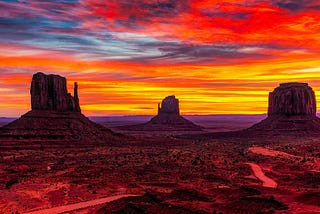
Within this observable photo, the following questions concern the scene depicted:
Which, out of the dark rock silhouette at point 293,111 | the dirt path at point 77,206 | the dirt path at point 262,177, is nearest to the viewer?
the dirt path at point 77,206

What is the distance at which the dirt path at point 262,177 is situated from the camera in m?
43.8

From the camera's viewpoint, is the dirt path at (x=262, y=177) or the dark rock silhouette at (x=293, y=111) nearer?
the dirt path at (x=262, y=177)

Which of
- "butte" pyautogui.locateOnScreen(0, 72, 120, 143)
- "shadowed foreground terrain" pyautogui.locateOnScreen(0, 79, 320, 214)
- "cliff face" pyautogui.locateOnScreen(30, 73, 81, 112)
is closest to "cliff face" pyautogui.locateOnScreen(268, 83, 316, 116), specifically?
"shadowed foreground terrain" pyautogui.locateOnScreen(0, 79, 320, 214)

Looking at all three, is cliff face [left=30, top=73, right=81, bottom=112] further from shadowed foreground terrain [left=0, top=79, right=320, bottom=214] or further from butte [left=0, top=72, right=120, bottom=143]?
shadowed foreground terrain [left=0, top=79, right=320, bottom=214]

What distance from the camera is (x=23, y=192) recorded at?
40812 mm

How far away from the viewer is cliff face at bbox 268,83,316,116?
469 feet

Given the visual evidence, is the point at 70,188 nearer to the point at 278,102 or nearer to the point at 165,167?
the point at 165,167

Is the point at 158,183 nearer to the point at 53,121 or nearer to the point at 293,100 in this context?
the point at 53,121

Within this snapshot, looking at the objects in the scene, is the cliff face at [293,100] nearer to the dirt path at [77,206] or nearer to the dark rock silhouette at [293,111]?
the dark rock silhouette at [293,111]

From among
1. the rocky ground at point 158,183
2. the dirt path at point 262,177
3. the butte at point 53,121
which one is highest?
the butte at point 53,121

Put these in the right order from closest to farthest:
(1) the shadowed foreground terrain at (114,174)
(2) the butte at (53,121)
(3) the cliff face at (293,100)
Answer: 1. (1) the shadowed foreground terrain at (114,174)
2. (2) the butte at (53,121)
3. (3) the cliff face at (293,100)

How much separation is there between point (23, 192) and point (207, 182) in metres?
21.4

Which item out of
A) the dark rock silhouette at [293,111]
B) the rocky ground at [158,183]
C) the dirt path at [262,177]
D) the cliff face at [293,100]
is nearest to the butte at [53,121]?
the rocky ground at [158,183]

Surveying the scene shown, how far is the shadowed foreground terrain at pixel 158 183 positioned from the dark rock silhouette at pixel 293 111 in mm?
62775
